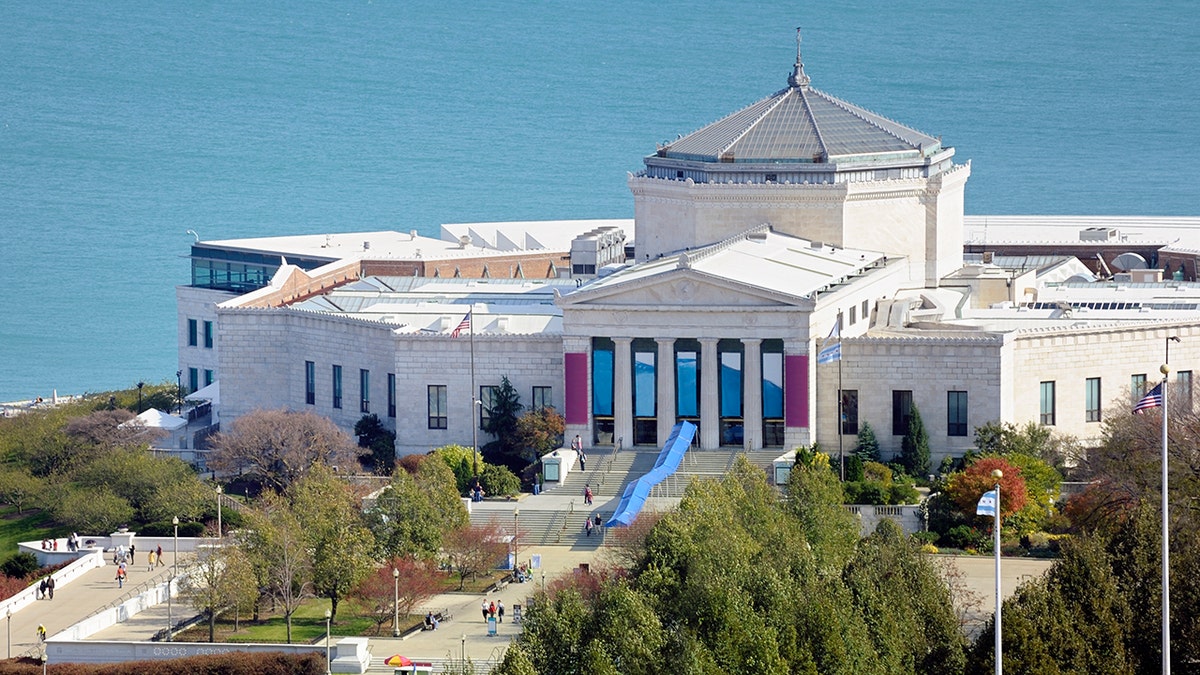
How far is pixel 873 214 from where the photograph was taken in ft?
396

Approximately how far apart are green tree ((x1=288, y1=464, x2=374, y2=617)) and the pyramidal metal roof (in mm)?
30814

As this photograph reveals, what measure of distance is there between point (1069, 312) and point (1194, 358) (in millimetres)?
5659

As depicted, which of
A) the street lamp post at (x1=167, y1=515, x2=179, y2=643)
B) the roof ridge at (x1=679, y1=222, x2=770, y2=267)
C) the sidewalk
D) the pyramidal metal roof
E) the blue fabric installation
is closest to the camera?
the street lamp post at (x1=167, y1=515, x2=179, y2=643)

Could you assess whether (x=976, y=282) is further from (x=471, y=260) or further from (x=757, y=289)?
(x=471, y=260)

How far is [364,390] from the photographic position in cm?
11556

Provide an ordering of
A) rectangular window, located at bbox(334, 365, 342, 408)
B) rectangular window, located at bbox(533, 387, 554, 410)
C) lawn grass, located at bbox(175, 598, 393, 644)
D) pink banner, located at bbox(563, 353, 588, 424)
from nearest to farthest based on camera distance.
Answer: lawn grass, located at bbox(175, 598, 393, 644) → pink banner, located at bbox(563, 353, 588, 424) → rectangular window, located at bbox(533, 387, 554, 410) → rectangular window, located at bbox(334, 365, 342, 408)

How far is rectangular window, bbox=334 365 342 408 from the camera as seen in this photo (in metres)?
117

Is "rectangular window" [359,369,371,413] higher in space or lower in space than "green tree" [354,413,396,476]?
higher

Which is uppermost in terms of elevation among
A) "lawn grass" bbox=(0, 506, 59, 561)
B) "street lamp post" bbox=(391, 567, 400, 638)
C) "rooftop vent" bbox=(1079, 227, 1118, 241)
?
"rooftop vent" bbox=(1079, 227, 1118, 241)

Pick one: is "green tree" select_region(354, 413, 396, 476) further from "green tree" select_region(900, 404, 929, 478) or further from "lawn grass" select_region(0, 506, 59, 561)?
"green tree" select_region(900, 404, 929, 478)

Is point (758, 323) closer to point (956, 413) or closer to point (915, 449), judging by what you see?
point (915, 449)

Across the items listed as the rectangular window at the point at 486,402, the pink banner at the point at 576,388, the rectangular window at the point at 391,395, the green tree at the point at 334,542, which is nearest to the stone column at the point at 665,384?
the pink banner at the point at 576,388

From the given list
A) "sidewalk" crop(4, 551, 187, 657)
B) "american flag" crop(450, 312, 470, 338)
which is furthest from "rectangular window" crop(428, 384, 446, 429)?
"sidewalk" crop(4, 551, 187, 657)

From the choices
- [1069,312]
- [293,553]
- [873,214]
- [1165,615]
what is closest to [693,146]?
[873,214]
